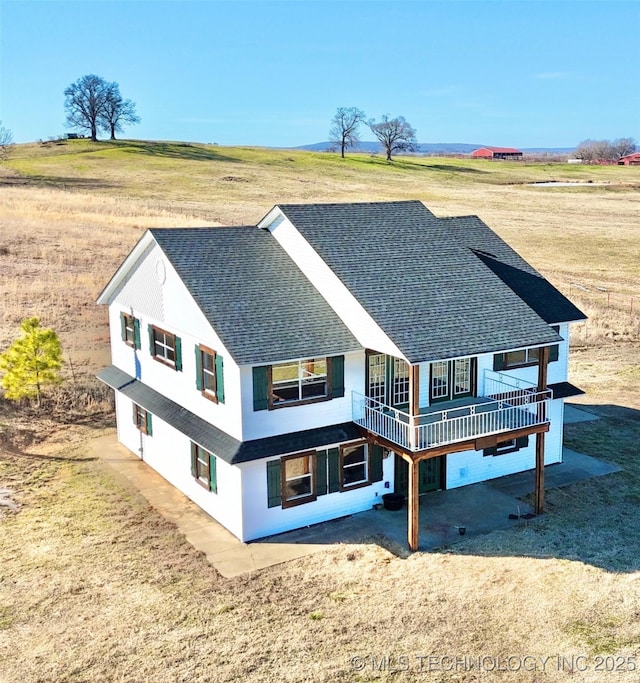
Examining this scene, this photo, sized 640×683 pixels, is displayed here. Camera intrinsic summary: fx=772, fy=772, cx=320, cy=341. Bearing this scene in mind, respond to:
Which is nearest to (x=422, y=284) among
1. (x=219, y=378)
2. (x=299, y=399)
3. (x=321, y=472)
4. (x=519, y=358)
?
(x=519, y=358)

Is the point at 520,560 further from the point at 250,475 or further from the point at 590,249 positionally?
the point at 590,249

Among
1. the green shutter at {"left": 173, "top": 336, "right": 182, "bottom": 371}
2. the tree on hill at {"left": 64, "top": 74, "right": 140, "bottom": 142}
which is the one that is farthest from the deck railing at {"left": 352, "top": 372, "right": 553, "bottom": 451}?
the tree on hill at {"left": 64, "top": 74, "right": 140, "bottom": 142}

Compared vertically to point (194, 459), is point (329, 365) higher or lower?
higher

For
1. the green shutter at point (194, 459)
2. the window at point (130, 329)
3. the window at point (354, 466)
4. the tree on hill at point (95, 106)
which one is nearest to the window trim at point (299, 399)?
the window at point (354, 466)

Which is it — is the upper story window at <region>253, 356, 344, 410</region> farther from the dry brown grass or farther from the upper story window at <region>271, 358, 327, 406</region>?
the dry brown grass

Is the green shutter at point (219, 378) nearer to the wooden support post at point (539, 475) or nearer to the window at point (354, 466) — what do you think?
the window at point (354, 466)

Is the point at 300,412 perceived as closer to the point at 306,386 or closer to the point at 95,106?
the point at 306,386

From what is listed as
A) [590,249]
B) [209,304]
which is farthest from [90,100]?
[209,304]
